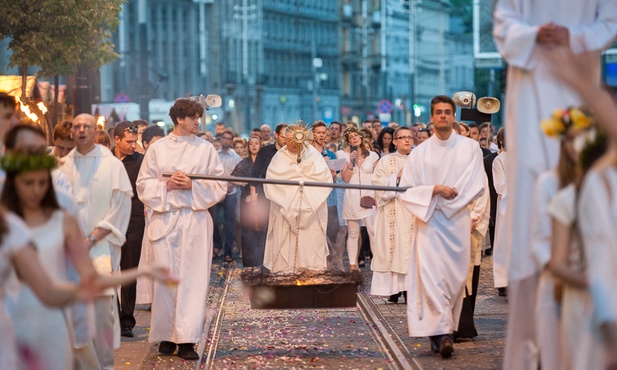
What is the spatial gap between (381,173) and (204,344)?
20.2 ft

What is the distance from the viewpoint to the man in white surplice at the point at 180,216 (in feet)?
42.8

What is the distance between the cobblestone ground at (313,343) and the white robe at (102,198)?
6.12ft

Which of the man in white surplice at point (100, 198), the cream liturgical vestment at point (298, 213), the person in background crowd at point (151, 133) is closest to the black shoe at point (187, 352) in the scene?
the man in white surplice at point (100, 198)

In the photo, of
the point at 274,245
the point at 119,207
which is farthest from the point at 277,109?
the point at 119,207

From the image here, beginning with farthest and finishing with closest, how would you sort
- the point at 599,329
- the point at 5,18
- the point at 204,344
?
the point at 5,18 → the point at 204,344 → the point at 599,329

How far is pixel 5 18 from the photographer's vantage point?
26734mm

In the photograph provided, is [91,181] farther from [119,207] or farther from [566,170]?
[566,170]

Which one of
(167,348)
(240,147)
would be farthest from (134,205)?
(240,147)

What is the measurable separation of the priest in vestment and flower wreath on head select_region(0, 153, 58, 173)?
8.45 feet

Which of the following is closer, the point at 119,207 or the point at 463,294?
the point at 119,207

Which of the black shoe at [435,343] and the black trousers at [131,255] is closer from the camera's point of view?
the black shoe at [435,343]

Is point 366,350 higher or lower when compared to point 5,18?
lower

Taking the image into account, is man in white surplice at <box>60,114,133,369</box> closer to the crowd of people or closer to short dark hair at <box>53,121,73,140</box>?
the crowd of people

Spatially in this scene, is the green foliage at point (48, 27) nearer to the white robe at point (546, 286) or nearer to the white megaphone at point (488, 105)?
the white megaphone at point (488, 105)
